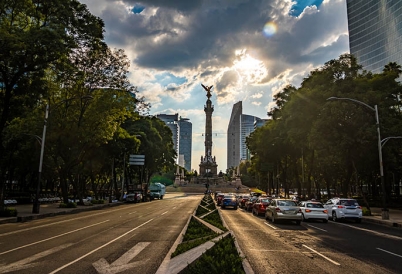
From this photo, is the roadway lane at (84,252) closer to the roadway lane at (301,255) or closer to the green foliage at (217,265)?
the green foliage at (217,265)

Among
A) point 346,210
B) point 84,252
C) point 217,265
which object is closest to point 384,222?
point 346,210

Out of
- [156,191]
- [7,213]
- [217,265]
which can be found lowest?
[7,213]

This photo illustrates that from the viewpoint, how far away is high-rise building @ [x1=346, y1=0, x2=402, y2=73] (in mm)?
99250

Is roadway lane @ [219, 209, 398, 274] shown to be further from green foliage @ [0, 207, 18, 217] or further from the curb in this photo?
green foliage @ [0, 207, 18, 217]

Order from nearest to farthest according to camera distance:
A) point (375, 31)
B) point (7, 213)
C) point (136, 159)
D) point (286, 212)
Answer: point (286, 212) → point (7, 213) → point (136, 159) → point (375, 31)

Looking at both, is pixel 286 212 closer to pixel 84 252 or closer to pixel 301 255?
pixel 301 255

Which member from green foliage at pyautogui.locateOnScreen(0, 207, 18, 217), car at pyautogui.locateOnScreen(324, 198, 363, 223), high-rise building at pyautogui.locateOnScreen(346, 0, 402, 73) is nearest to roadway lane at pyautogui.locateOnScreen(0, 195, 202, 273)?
green foliage at pyautogui.locateOnScreen(0, 207, 18, 217)

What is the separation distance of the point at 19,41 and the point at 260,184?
98.9 meters

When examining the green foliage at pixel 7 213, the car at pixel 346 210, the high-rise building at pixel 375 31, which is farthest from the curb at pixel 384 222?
the high-rise building at pixel 375 31

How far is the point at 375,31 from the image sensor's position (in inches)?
4289

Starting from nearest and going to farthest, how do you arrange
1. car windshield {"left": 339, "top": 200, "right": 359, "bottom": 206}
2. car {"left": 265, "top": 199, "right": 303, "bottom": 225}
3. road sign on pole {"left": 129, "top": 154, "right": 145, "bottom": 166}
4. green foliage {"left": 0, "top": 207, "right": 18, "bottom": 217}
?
car {"left": 265, "top": 199, "right": 303, "bottom": 225} < green foliage {"left": 0, "top": 207, "right": 18, "bottom": 217} < car windshield {"left": 339, "top": 200, "right": 359, "bottom": 206} < road sign on pole {"left": 129, "top": 154, "right": 145, "bottom": 166}

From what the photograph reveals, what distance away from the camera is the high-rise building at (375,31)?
9925cm

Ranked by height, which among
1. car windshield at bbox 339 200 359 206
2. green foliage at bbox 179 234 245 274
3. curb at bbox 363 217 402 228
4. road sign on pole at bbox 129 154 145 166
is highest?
road sign on pole at bbox 129 154 145 166

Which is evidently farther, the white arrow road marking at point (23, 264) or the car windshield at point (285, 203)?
the car windshield at point (285, 203)
